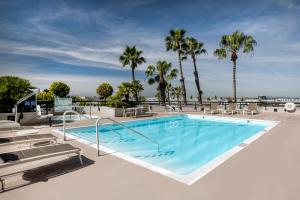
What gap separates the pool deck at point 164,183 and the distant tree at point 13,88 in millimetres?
8667

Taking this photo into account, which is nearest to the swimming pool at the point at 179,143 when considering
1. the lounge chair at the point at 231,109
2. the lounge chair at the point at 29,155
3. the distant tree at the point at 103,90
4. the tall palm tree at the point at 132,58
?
the lounge chair at the point at 29,155

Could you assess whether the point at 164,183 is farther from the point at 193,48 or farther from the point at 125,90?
the point at 193,48

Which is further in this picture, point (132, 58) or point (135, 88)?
point (132, 58)

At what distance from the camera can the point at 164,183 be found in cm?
318

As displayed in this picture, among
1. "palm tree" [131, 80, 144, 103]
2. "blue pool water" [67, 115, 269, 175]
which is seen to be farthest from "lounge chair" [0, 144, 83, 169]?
"palm tree" [131, 80, 144, 103]

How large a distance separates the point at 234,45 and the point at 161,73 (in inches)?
328

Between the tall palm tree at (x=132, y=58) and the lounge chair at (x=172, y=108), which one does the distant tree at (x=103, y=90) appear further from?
the lounge chair at (x=172, y=108)

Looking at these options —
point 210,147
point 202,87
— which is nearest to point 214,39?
point 202,87

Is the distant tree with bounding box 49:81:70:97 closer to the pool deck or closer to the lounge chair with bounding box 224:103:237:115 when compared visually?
the lounge chair with bounding box 224:103:237:115

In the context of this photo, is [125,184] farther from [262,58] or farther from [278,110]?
[262,58]

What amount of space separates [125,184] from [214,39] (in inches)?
869

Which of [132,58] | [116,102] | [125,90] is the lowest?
[116,102]

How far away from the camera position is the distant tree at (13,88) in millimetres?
10508

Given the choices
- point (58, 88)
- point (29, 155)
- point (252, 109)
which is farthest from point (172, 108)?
point (58, 88)
